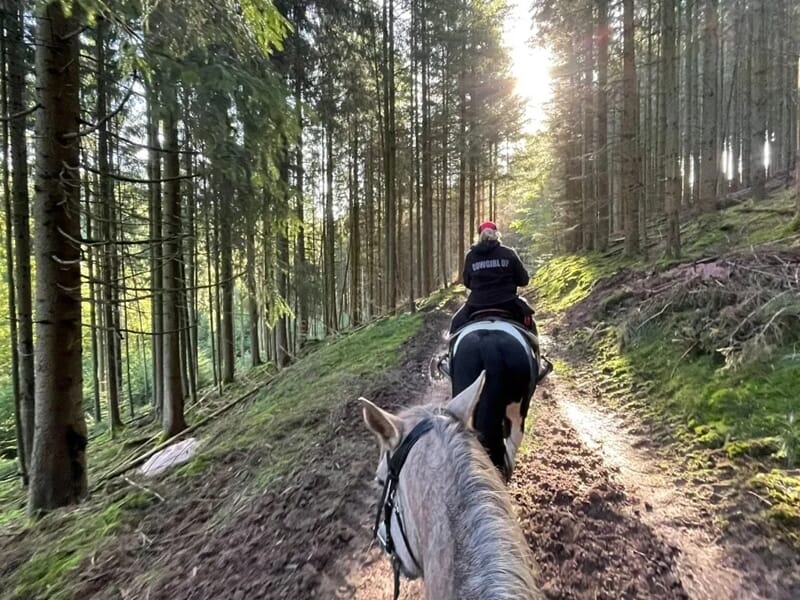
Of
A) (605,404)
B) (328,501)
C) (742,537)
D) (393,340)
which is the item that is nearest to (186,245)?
(393,340)

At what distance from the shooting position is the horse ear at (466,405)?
2.11m

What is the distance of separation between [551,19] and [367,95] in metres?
6.82

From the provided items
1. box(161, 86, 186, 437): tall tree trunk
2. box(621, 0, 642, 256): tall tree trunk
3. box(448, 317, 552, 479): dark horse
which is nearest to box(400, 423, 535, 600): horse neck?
box(448, 317, 552, 479): dark horse

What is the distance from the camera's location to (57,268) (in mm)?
4766

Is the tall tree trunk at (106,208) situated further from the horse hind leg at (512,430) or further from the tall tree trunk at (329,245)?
the tall tree trunk at (329,245)

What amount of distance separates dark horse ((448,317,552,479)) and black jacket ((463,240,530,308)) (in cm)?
46

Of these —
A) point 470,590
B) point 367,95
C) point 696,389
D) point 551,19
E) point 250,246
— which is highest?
point 551,19

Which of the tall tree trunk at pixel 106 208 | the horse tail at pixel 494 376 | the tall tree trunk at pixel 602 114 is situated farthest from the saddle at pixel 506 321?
the tall tree trunk at pixel 602 114

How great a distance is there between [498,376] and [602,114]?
14.6 meters

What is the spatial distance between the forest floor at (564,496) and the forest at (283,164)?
32 centimetres

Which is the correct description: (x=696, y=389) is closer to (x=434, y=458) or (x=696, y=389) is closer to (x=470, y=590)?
(x=434, y=458)

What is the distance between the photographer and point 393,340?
11.1m

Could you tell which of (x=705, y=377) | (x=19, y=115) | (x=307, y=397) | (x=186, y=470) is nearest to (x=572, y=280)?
(x=705, y=377)

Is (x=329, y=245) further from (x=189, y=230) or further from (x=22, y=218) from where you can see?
(x=22, y=218)
